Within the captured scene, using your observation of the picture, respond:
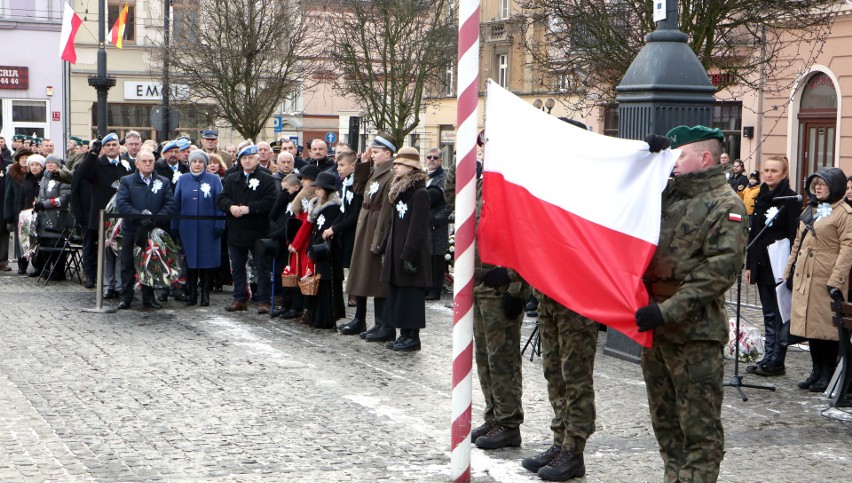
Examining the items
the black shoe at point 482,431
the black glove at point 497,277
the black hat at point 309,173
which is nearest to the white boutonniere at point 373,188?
the black hat at point 309,173

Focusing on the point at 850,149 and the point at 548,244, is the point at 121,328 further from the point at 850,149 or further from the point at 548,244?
the point at 850,149

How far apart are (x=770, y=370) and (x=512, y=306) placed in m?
4.00

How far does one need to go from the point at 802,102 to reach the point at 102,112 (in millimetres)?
16250

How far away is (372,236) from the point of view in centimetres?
1212

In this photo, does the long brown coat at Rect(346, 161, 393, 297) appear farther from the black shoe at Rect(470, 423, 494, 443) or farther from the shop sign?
the shop sign

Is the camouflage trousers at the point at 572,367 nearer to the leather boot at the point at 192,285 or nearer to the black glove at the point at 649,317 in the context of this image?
the black glove at the point at 649,317

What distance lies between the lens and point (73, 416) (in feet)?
28.1

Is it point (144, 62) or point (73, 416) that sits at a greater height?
point (144, 62)

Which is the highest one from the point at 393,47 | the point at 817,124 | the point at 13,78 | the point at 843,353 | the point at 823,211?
the point at 393,47

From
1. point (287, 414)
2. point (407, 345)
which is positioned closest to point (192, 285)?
point (407, 345)

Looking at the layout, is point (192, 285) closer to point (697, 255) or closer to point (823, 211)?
point (823, 211)

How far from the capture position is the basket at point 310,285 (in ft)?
42.3

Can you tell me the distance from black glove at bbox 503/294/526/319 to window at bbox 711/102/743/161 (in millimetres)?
25785

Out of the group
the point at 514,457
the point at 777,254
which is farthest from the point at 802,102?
the point at 514,457
